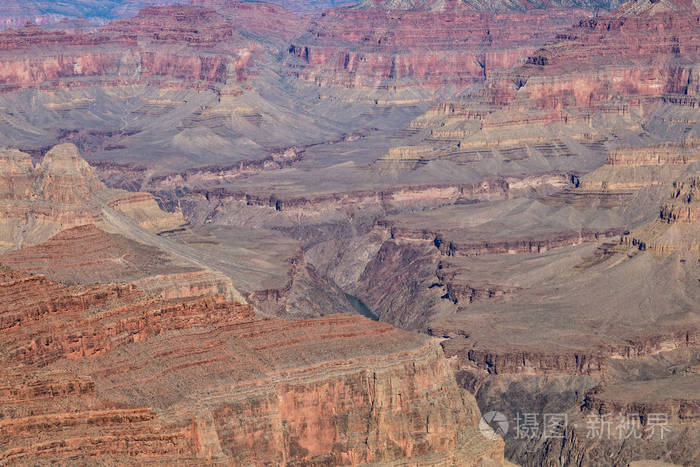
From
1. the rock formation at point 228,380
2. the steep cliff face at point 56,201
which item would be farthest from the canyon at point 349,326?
the steep cliff face at point 56,201

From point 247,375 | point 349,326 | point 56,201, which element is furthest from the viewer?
point 56,201

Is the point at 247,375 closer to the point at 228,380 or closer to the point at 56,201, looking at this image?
the point at 228,380

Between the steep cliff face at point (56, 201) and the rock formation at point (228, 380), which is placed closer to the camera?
the rock formation at point (228, 380)

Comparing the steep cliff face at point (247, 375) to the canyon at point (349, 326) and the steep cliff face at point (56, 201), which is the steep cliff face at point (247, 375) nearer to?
the canyon at point (349, 326)

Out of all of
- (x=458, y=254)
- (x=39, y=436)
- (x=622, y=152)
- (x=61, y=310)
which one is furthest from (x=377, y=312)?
(x=39, y=436)

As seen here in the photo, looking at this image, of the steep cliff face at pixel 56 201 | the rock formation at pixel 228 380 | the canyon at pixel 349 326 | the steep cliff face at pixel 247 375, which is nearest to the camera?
the rock formation at pixel 228 380

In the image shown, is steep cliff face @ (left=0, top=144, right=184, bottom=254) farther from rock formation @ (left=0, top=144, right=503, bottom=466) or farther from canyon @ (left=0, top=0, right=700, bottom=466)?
rock formation @ (left=0, top=144, right=503, bottom=466)

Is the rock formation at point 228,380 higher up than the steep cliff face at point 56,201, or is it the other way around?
the rock formation at point 228,380

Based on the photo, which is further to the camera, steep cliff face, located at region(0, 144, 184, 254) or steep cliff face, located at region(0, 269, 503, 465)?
steep cliff face, located at region(0, 144, 184, 254)

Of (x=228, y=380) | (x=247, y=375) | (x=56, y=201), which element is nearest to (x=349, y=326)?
(x=247, y=375)

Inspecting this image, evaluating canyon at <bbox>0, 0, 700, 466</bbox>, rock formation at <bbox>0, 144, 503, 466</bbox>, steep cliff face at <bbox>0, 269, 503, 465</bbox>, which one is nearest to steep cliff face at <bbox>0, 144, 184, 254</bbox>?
canyon at <bbox>0, 0, 700, 466</bbox>

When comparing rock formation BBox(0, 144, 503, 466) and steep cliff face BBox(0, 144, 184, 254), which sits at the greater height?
rock formation BBox(0, 144, 503, 466)
